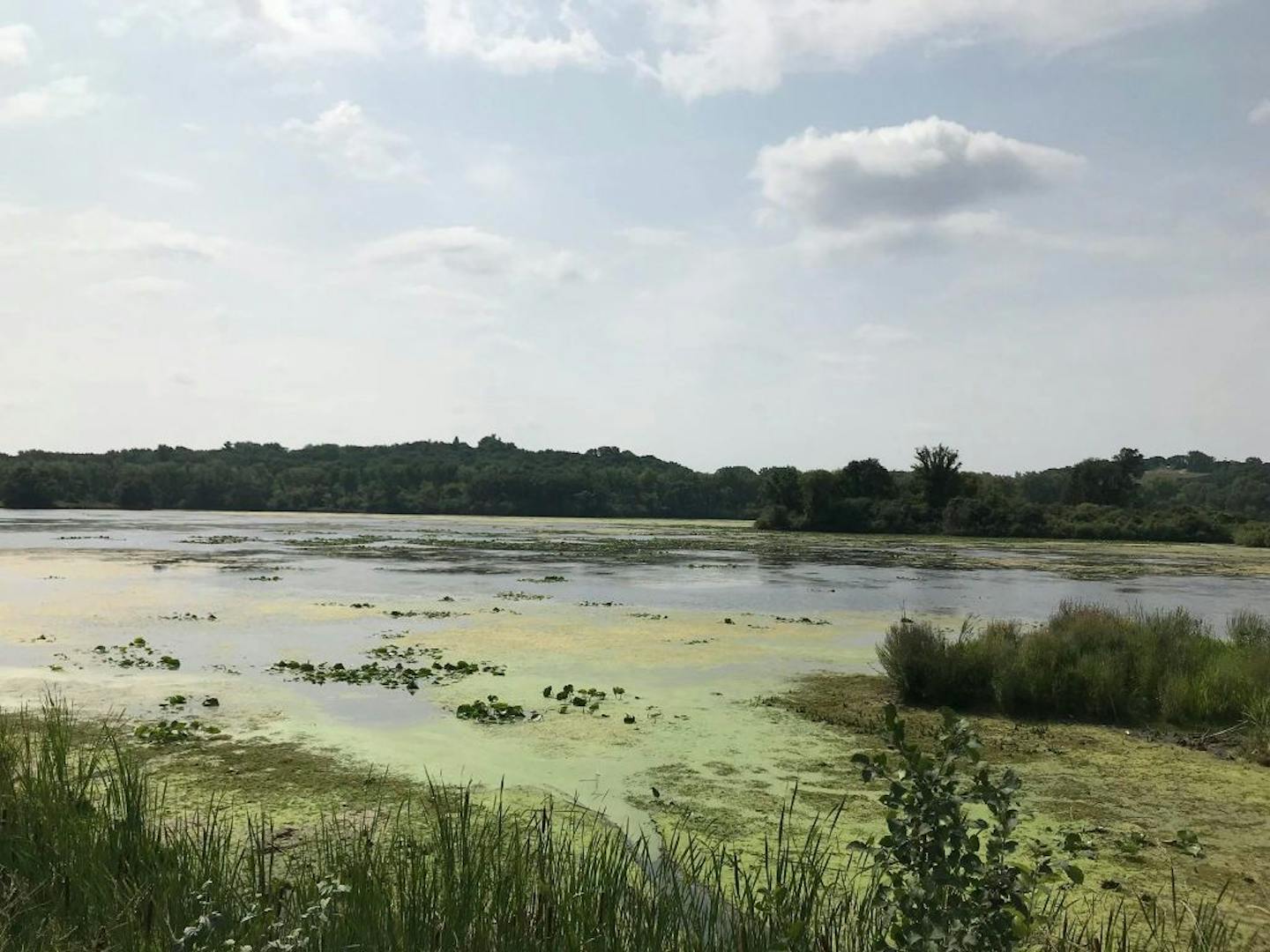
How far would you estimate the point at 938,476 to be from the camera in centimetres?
6694

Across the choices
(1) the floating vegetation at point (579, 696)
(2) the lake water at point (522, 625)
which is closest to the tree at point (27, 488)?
(2) the lake water at point (522, 625)

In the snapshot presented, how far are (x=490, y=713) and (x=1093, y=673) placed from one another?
743 cm

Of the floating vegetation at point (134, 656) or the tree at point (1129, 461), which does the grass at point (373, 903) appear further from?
the tree at point (1129, 461)

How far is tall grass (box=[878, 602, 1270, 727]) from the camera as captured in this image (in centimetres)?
1129

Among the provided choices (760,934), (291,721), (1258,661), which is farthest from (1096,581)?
(760,934)

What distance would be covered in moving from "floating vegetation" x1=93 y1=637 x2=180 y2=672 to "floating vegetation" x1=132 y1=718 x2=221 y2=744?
385 centimetres

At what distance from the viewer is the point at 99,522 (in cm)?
6178

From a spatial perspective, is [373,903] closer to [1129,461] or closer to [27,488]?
[1129,461]

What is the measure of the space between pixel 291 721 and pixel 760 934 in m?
7.70

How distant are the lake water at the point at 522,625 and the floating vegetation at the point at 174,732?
334mm

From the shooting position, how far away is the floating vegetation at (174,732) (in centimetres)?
901

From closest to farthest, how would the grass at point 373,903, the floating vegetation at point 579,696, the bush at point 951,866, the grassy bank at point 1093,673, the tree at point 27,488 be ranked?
the bush at point 951,866, the grass at point 373,903, the floating vegetation at point 579,696, the grassy bank at point 1093,673, the tree at point 27,488

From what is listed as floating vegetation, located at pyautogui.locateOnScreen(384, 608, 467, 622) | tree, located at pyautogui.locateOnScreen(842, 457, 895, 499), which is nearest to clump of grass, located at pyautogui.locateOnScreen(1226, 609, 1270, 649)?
floating vegetation, located at pyautogui.locateOnScreen(384, 608, 467, 622)

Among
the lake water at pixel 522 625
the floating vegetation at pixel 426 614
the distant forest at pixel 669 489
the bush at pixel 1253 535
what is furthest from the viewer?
the distant forest at pixel 669 489
